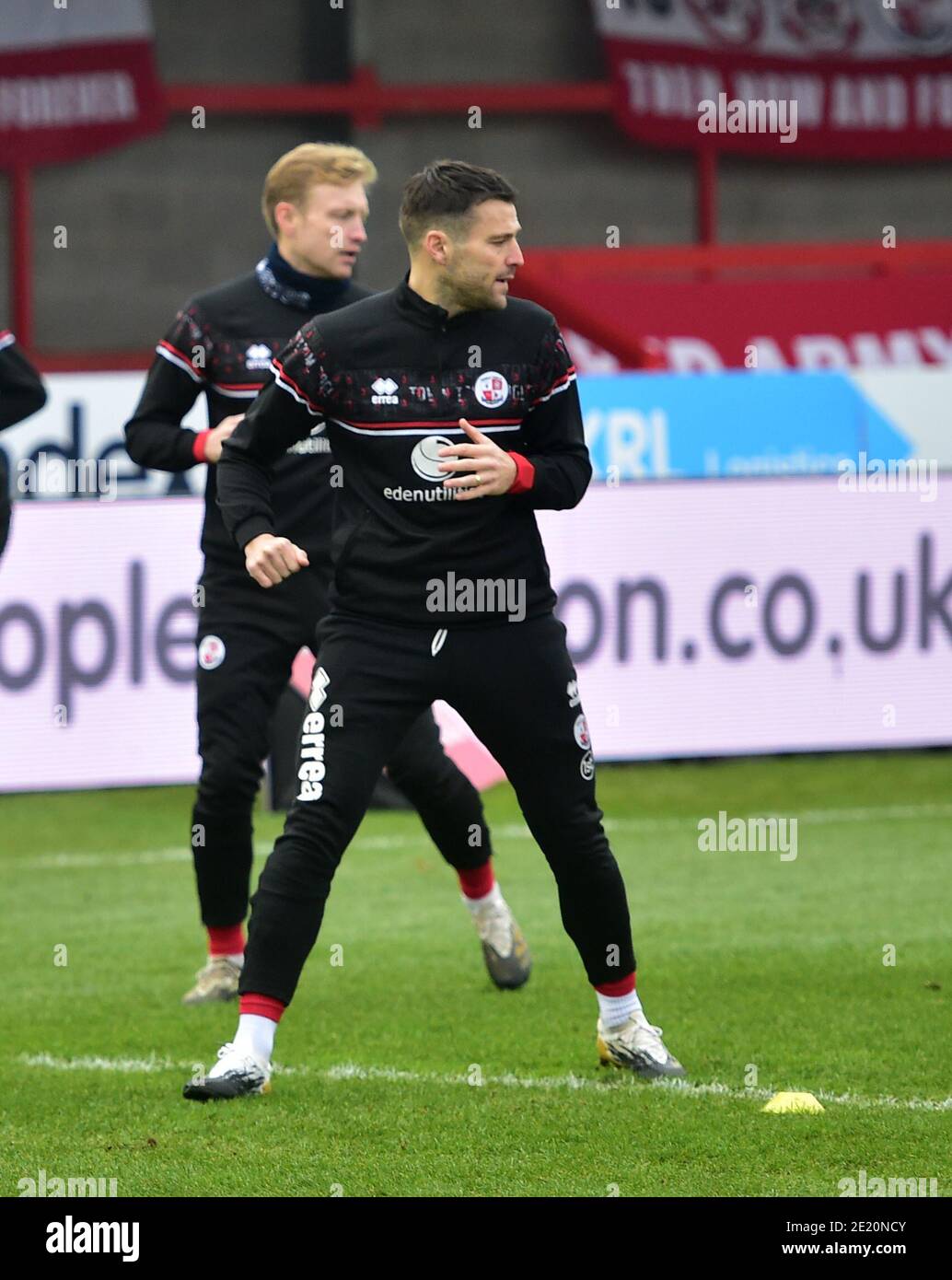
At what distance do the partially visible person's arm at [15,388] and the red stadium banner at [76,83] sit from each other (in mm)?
13344

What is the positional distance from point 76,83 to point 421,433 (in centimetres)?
1611

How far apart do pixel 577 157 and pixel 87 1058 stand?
17.0m

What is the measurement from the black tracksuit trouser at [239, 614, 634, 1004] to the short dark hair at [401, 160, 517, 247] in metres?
0.90

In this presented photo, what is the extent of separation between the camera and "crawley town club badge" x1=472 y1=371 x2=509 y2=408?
5.41 m

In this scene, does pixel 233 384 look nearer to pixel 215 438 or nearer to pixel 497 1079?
pixel 215 438

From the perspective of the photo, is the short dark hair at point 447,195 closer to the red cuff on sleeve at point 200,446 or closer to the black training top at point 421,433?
the black training top at point 421,433

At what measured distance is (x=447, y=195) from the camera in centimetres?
536

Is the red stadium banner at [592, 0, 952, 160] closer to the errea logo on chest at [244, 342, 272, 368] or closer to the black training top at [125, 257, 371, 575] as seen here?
the black training top at [125, 257, 371, 575]

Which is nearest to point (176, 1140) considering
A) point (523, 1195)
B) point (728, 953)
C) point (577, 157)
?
point (523, 1195)

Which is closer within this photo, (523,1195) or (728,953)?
(523,1195)

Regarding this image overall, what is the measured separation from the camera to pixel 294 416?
5.50m

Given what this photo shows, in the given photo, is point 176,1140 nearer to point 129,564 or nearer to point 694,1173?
point 694,1173

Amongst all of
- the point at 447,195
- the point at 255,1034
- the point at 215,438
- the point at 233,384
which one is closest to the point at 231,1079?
the point at 255,1034

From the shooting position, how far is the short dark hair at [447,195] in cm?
537
